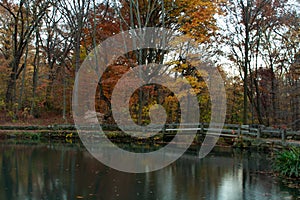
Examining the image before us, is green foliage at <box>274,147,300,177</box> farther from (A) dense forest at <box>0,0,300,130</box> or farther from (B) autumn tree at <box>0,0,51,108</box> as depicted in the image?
(B) autumn tree at <box>0,0,51,108</box>

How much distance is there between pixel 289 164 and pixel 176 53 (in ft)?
45.2

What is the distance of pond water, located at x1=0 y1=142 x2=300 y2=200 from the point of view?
830cm

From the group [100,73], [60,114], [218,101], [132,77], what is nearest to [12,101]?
[60,114]

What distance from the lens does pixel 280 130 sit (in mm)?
16266

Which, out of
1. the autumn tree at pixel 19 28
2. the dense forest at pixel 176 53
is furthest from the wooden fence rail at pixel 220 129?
the autumn tree at pixel 19 28

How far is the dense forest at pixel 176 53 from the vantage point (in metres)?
22.3

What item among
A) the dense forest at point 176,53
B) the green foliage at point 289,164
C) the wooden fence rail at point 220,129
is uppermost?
the dense forest at point 176,53

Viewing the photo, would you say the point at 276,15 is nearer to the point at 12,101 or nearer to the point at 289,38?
the point at 289,38

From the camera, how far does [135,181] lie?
32.6 feet

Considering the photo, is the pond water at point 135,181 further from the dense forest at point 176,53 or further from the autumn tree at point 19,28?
the autumn tree at point 19,28

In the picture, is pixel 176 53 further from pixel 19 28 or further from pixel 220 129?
pixel 19 28

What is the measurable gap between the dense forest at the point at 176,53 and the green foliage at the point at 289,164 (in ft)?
26.4

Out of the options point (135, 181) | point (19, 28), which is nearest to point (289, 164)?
point (135, 181)

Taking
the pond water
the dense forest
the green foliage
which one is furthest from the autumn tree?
the green foliage
